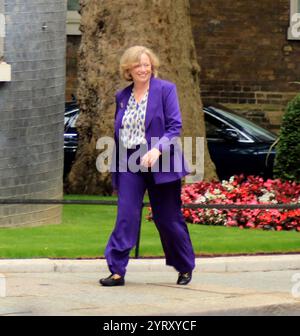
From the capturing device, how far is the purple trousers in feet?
33.9

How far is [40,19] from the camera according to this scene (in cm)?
1418

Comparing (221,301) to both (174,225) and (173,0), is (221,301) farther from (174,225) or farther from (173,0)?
(173,0)

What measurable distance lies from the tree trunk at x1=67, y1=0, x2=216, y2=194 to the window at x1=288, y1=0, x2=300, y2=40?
26.6 ft

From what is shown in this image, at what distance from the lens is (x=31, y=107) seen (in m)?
14.1

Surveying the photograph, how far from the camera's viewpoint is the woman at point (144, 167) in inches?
405

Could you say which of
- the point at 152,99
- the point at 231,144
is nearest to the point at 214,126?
the point at 231,144

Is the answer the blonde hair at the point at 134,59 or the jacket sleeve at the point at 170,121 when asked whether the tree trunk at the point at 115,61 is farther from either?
the jacket sleeve at the point at 170,121

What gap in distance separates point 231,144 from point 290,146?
4474mm

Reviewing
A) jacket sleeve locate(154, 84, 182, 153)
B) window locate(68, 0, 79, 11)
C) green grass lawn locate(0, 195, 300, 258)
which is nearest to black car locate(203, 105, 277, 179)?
green grass lawn locate(0, 195, 300, 258)

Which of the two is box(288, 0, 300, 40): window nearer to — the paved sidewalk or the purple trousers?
the paved sidewalk

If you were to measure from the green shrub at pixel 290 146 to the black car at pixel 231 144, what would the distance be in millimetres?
3466

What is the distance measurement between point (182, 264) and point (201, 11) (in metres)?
17.1

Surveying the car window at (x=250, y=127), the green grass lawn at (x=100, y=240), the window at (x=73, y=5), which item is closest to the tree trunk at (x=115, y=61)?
the car window at (x=250, y=127)
